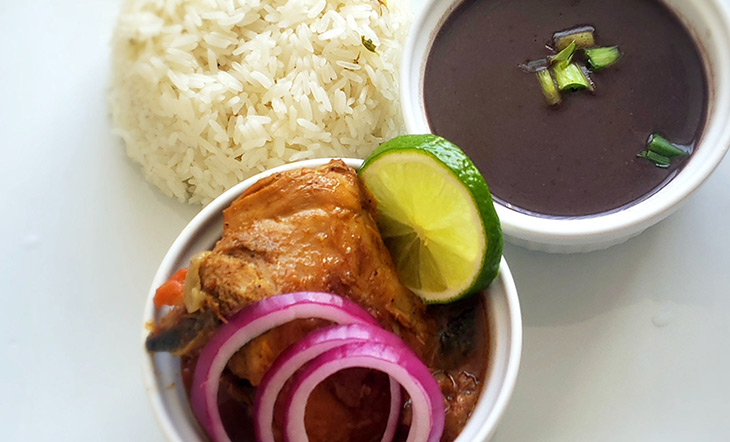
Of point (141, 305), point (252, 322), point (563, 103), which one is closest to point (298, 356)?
point (252, 322)

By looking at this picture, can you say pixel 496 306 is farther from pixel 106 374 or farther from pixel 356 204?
pixel 106 374

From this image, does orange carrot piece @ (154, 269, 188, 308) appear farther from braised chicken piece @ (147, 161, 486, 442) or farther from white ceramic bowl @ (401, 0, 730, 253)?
white ceramic bowl @ (401, 0, 730, 253)

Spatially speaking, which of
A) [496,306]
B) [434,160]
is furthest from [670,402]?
[434,160]

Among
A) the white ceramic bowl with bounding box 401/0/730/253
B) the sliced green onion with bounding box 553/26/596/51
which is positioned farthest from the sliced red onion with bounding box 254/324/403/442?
the sliced green onion with bounding box 553/26/596/51

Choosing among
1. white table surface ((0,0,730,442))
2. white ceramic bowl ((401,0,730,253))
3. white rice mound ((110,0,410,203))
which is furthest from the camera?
white rice mound ((110,0,410,203))

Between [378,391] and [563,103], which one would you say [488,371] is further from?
[563,103]

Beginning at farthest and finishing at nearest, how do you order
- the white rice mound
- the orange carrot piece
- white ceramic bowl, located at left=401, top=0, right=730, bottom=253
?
the white rice mound
white ceramic bowl, located at left=401, top=0, right=730, bottom=253
the orange carrot piece
